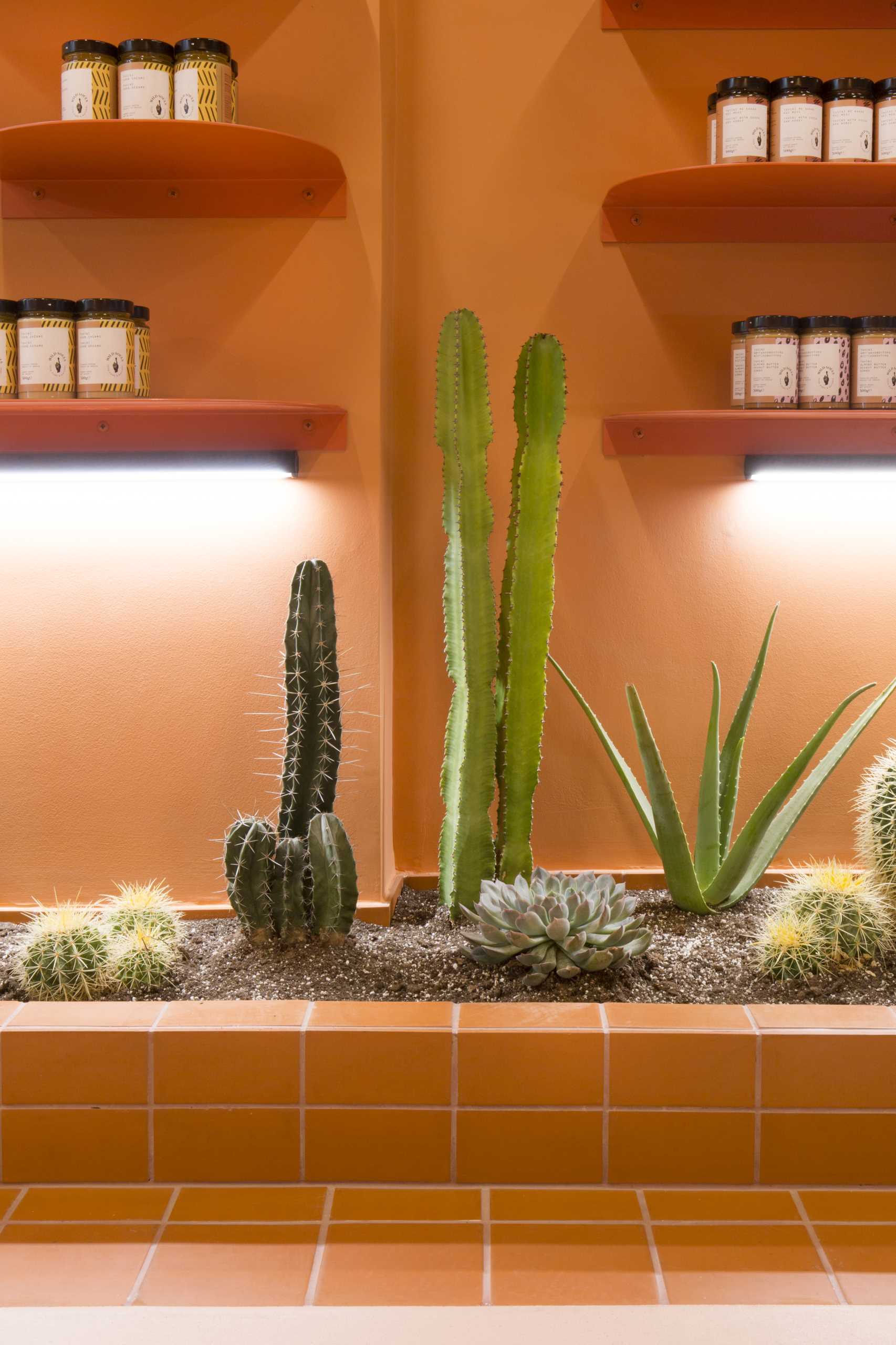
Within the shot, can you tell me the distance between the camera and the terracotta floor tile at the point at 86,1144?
143cm

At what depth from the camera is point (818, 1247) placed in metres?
1.29

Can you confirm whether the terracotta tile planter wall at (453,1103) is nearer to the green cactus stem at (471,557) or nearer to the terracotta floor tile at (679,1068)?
the terracotta floor tile at (679,1068)

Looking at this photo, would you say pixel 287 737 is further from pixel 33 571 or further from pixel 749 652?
pixel 749 652

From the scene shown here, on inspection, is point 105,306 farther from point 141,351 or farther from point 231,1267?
point 231,1267

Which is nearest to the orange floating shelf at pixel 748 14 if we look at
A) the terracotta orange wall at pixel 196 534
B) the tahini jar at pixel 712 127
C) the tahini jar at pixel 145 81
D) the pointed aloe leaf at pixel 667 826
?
the tahini jar at pixel 712 127

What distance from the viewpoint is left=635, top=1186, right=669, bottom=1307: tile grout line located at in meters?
1.21

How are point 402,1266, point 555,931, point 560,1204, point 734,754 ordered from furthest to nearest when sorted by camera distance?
point 734,754, point 555,931, point 560,1204, point 402,1266

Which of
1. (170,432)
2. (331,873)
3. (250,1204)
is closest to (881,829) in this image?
(331,873)

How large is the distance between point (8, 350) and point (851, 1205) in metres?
1.72

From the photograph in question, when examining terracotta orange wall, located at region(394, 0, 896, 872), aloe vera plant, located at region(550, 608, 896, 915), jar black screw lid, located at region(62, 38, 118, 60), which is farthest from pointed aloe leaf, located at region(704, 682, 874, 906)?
jar black screw lid, located at region(62, 38, 118, 60)

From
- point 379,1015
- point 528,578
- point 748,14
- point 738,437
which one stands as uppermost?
point 748,14

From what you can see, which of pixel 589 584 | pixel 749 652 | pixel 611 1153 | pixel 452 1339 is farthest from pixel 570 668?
pixel 452 1339

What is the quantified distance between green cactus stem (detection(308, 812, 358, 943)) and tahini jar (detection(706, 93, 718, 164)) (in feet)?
4.06

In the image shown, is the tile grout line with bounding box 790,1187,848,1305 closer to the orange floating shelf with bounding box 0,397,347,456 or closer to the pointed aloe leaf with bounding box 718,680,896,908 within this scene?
the pointed aloe leaf with bounding box 718,680,896,908
